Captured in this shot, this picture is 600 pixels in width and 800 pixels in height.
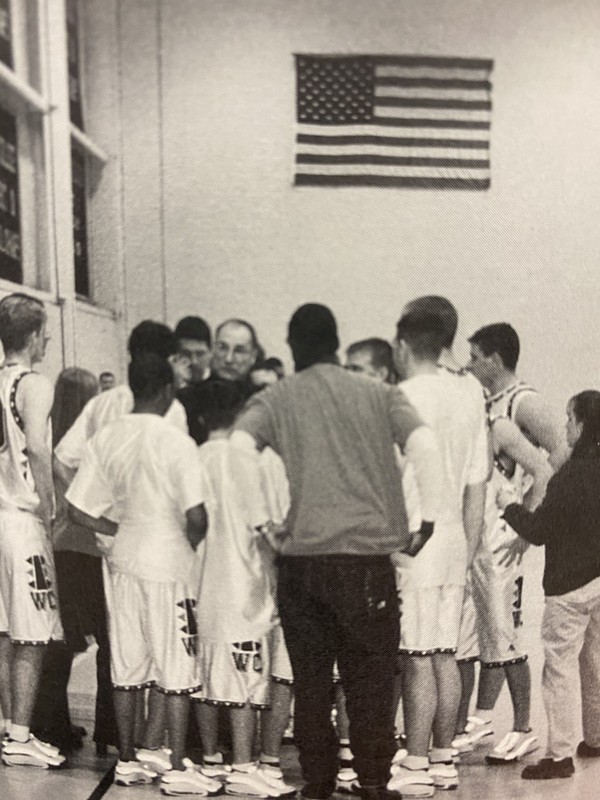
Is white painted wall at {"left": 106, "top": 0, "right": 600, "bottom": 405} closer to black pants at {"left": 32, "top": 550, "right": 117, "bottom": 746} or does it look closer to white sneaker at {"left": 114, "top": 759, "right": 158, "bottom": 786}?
black pants at {"left": 32, "top": 550, "right": 117, "bottom": 746}

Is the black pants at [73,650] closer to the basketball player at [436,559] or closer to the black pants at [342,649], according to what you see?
the black pants at [342,649]

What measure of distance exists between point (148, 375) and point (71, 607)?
0.61 metres

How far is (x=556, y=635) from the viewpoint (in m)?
2.50

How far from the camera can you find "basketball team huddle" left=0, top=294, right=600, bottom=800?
232cm

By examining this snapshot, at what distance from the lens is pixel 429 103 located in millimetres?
2441

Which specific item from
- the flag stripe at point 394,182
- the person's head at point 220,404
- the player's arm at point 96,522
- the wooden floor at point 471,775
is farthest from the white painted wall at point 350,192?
the wooden floor at point 471,775

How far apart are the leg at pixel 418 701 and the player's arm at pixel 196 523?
564 mm

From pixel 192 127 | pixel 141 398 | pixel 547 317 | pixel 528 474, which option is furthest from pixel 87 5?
pixel 528 474

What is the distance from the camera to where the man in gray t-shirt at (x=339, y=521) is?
7.55 feet

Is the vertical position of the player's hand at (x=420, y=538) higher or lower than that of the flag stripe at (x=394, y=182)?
lower

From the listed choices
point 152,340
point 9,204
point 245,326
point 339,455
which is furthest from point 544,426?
point 9,204

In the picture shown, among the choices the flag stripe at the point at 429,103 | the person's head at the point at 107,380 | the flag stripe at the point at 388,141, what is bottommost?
the person's head at the point at 107,380

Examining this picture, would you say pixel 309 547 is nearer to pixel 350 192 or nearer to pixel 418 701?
pixel 418 701

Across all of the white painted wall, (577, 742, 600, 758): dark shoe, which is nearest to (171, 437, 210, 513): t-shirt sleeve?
the white painted wall
